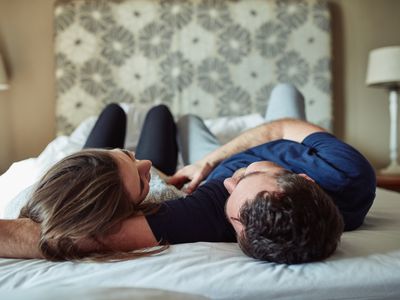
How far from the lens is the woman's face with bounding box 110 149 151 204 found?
0.76 metres

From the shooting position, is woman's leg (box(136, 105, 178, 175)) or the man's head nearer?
the man's head

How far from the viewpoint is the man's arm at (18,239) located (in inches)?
27.3

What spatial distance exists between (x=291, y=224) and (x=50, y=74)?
225 cm

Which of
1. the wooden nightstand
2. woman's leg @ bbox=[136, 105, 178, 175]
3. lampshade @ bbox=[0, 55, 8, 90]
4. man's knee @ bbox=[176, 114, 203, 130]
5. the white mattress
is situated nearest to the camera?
the white mattress

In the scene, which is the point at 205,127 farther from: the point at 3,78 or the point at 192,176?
the point at 3,78

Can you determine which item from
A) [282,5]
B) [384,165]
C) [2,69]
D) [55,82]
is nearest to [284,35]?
[282,5]

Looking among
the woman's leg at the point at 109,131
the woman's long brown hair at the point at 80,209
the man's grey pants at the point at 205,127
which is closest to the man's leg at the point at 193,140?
the man's grey pants at the point at 205,127

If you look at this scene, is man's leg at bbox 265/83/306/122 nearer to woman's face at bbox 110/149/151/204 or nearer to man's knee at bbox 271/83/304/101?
man's knee at bbox 271/83/304/101

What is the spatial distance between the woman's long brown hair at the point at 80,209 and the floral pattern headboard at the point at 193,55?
1811mm

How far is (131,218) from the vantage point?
73cm

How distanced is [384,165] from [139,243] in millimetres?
2418

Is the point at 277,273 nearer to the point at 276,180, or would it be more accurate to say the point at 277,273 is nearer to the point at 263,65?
the point at 276,180

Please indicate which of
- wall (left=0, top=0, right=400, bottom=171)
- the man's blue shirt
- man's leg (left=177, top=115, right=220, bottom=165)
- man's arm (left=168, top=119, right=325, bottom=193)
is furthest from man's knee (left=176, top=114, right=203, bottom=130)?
wall (left=0, top=0, right=400, bottom=171)

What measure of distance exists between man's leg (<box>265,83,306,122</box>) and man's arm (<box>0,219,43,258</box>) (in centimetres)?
133
